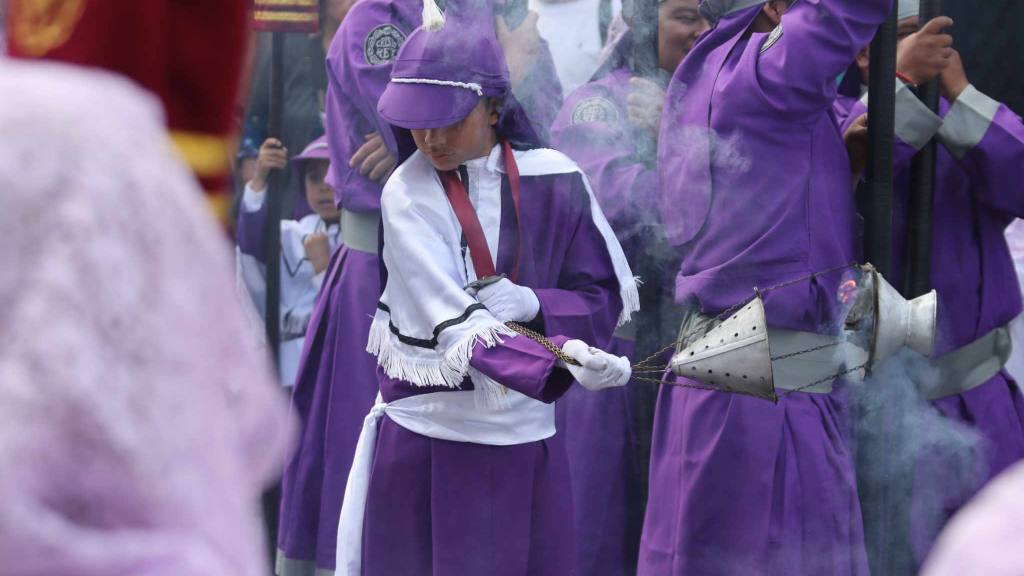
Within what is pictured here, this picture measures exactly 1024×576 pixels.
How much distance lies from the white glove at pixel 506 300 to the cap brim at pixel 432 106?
381 millimetres

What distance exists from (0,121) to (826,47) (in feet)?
7.78

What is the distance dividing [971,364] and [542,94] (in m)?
1.35

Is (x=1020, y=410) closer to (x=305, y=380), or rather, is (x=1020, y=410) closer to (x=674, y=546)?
(x=674, y=546)

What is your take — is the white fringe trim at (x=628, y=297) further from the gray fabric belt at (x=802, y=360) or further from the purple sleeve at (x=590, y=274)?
the gray fabric belt at (x=802, y=360)

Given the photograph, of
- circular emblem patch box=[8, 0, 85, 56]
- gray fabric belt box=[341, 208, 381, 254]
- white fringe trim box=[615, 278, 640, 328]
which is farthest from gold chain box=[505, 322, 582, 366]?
circular emblem patch box=[8, 0, 85, 56]

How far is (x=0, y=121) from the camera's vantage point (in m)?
1.12

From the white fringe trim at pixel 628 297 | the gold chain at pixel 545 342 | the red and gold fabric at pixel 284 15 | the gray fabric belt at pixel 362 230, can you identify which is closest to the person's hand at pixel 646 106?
the white fringe trim at pixel 628 297

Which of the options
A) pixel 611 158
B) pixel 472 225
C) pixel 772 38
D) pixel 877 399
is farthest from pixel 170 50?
pixel 877 399

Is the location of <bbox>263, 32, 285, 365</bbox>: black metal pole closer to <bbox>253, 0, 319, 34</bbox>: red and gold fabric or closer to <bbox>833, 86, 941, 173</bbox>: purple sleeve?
<bbox>253, 0, 319, 34</bbox>: red and gold fabric

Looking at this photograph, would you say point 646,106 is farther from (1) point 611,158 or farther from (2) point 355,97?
(2) point 355,97

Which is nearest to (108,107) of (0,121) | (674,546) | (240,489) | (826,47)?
(0,121)

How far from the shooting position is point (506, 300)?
3.05 m

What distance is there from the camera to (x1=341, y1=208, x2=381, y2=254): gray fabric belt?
4.17m

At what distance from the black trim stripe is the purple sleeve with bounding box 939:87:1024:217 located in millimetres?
1316
